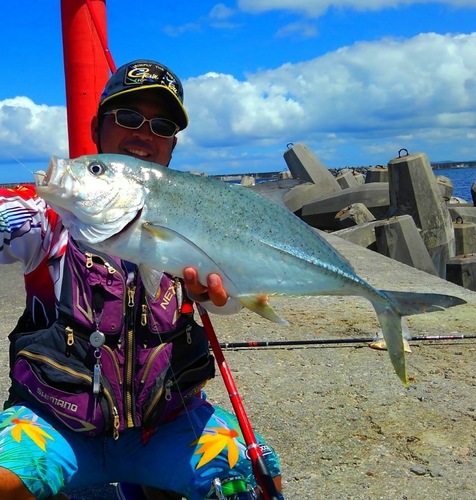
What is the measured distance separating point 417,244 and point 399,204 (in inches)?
89.5

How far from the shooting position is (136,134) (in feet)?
9.30

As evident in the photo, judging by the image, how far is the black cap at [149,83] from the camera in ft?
9.26

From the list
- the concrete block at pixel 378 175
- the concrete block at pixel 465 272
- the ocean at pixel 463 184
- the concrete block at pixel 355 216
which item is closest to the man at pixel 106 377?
the concrete block at pixel 465 272

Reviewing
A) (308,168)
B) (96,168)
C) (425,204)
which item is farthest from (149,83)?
(308,168)

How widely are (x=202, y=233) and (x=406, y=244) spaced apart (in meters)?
8.17

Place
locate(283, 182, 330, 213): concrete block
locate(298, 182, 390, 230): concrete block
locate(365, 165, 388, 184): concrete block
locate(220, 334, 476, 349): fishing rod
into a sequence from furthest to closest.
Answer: locate(365, 165, 388, 184): concrete block < locate(283, 182, 330, 213): concrete block < locate(298, 182, 390, 230): concrete block < locate(220, 334, 476, 349): fishing rod

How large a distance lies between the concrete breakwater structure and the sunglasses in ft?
19.6

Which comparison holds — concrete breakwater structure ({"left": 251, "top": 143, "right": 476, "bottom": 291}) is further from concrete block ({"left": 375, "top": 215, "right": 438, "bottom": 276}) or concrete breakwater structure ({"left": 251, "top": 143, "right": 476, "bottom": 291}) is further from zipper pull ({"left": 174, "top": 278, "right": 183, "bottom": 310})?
zipper pull ({"left": 174, "top": 278, "right": 183, "bottom": 310})

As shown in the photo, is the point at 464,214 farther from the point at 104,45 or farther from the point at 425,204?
the point at 104,45

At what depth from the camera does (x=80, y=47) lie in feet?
19.8

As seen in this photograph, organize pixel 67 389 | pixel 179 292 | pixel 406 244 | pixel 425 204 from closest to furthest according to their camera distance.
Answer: pixel 67 389
pixel 179 292
pixel 406 244
pixel 425 204

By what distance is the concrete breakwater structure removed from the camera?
9.98 m

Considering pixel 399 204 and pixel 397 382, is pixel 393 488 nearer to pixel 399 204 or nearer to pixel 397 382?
pixel 397 382

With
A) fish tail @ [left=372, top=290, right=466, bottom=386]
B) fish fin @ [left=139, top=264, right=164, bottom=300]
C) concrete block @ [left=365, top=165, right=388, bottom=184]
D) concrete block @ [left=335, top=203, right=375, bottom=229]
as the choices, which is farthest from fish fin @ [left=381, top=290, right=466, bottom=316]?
concrete block @ [left=365, top=165, right=388, bottom=184]
